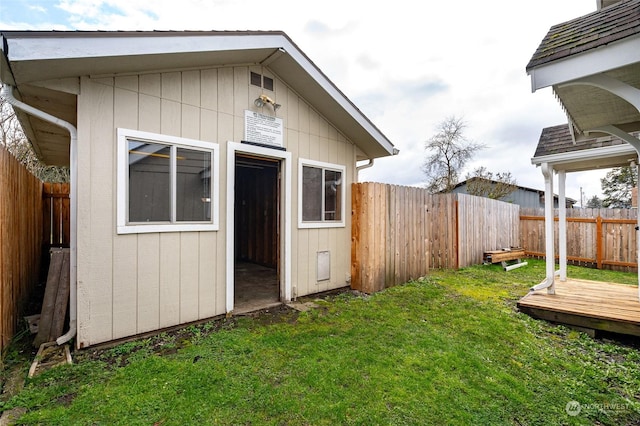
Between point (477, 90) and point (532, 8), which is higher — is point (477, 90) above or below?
above

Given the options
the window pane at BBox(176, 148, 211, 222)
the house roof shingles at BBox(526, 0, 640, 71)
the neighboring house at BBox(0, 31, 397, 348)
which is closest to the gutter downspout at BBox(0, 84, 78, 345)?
the neighboring house at BBox(0, 31, 397, 348)

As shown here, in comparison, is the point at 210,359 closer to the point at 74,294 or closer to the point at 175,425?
the point at 175,425

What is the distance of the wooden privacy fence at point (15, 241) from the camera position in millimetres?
2891

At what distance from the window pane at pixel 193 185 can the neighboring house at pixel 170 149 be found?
0.05 ft

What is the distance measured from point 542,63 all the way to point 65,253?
5.26 m

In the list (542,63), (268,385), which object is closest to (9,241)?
(268,385)

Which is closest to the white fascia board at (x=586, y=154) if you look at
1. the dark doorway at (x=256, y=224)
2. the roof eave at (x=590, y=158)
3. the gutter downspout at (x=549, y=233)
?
the roof eave at (x=590, y=158)

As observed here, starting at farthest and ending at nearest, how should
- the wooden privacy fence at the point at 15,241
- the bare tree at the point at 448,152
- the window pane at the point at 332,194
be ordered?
the bare tree at the point at 448,152 → the window pane at the point at 332,194 → the wooden privacy fence at the point at 15,241

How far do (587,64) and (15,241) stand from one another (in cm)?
620

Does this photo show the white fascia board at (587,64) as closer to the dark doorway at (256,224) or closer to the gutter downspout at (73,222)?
the gutter downspout at (73,222)

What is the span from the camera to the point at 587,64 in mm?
→ 2256

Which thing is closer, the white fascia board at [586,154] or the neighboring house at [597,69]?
the neighboring house at [597,69]

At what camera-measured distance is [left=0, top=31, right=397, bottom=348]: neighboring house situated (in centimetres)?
302

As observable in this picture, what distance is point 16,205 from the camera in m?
3.60
